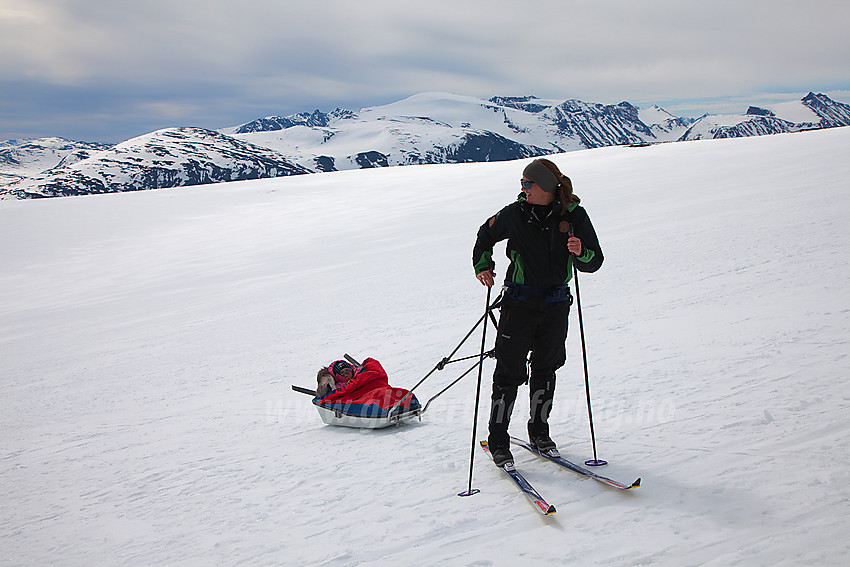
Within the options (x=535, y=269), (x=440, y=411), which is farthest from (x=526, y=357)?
(x=440, y=411)

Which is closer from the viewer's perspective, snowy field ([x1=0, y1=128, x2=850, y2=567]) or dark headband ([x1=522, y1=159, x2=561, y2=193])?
snowy field ([x1=0, y1=128, x2=850, y2=567])

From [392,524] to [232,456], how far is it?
7.61 ft

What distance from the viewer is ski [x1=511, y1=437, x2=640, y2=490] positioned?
3.30 metres

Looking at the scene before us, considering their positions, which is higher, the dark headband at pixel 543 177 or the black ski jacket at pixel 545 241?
the dark headband at pixel 543 177

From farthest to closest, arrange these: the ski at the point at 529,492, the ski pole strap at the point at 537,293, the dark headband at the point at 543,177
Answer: the ski pole strap at the point at 537,293 → the dark headband at the point at 543,177 → the ski at the point at 529,492

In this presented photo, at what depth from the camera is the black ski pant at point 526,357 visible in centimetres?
377

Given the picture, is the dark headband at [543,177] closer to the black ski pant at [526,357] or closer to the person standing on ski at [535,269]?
the person standing on ski at [535,269]

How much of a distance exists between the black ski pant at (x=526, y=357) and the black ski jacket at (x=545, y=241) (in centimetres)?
23

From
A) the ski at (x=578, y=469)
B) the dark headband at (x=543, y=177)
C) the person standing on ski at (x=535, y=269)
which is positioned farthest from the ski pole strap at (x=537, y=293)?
the ski at (x=578, y=469)

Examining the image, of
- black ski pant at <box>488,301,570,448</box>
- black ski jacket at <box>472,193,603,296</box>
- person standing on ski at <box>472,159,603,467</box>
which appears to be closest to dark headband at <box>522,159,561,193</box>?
person standing on ski at <box>472,159,603,467</box>

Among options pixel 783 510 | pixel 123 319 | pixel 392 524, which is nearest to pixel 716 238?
pixel 783 510

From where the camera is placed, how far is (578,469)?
364 cm

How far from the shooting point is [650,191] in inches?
669

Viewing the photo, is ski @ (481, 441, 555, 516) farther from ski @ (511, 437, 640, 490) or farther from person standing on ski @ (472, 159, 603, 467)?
ski @ (511, 437, 640, 490)
